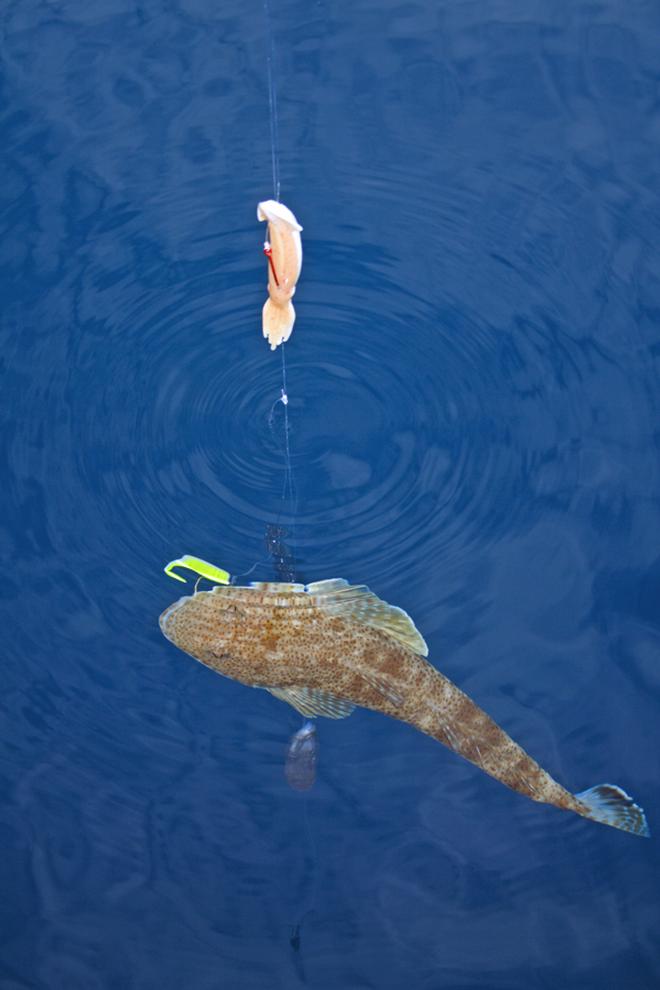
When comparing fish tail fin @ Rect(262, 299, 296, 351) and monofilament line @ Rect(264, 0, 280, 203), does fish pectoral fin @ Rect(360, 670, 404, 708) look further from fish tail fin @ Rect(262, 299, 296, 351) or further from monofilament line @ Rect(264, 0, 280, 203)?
monofilament line @ Rect(264, 0, 280, 203)

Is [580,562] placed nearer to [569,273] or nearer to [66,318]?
[569,273]

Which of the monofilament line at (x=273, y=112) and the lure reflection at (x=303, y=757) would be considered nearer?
the lure reflection at (x=303, y=757)

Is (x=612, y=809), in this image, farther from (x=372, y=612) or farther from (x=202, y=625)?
(x=202, y=625)

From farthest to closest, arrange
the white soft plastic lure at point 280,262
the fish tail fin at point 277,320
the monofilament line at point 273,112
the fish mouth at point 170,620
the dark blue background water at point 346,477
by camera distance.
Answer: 1. the monofilament line at point 273,112
2. the dark blue background water at point 346,477
3. the fish mouth at point 170,620
4. the fish tail fin at point 277,320
5. the white soft plastic lure at point 280,262

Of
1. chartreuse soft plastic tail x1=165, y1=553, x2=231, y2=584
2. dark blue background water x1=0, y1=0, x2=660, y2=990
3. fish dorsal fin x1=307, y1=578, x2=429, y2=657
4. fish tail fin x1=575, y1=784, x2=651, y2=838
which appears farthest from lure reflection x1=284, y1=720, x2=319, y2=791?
fish tail fin x1=575, y1=784, x2=651, y2=838

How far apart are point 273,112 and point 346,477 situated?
1.52 m

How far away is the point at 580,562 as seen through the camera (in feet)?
12.5

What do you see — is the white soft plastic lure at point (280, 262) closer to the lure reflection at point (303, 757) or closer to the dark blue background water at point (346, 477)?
the dark blue background water at point (346, 477)

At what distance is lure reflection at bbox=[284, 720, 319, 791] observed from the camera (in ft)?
12.1

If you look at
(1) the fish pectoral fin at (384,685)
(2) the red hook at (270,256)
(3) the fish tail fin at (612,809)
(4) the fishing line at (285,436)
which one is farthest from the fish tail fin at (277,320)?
(3) the fish tail fin at (612,809)

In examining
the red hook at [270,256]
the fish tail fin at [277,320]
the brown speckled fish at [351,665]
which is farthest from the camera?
the brown speckled fish at [351,665]

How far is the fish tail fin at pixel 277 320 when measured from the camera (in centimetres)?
333

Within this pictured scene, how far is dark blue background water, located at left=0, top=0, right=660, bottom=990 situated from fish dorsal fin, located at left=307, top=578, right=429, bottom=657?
0.61 feet

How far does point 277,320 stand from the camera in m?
3.35
